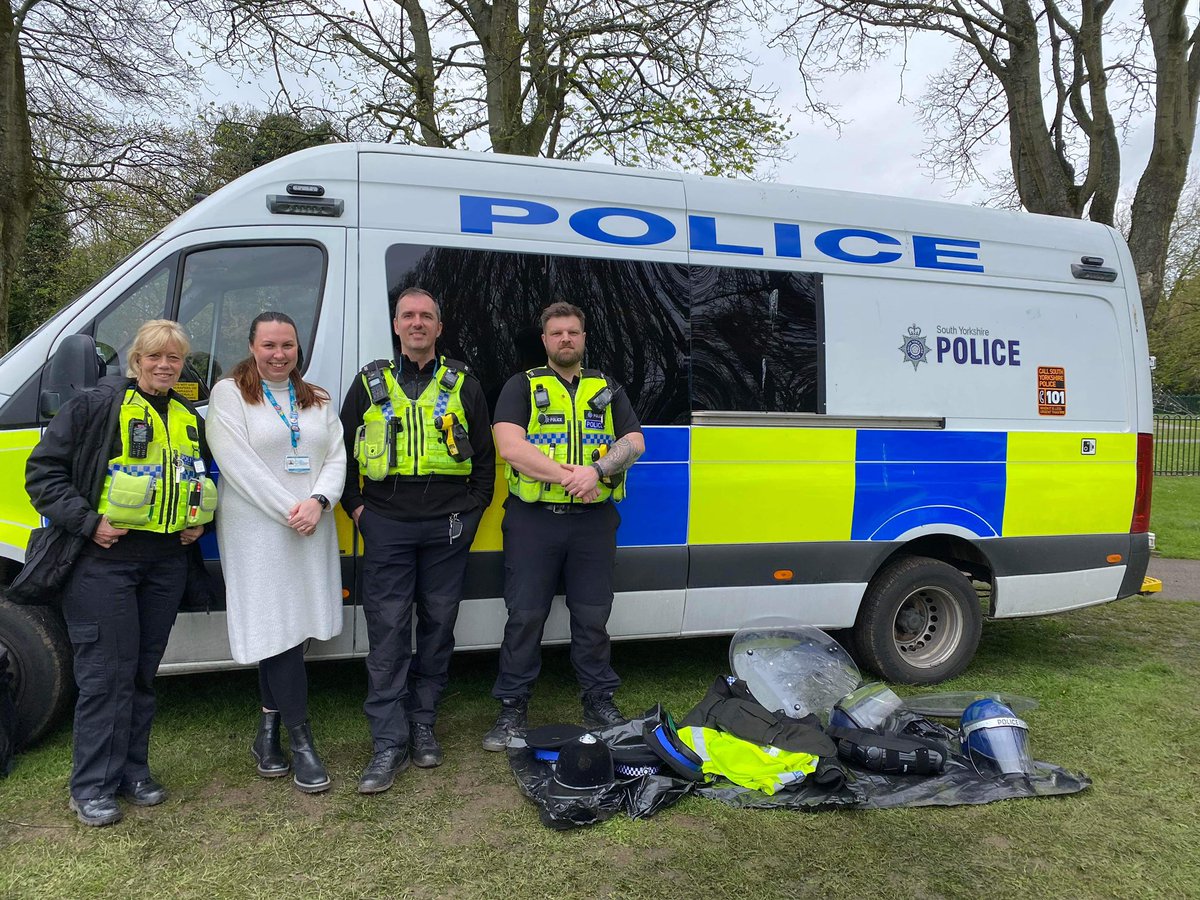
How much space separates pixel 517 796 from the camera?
331 centimetres

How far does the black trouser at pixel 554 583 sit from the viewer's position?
144 inches

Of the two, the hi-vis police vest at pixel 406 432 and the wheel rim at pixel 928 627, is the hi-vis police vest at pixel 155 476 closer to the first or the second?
the hi-vis police vest at pixel 406 432

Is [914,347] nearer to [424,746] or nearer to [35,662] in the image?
[424,746]

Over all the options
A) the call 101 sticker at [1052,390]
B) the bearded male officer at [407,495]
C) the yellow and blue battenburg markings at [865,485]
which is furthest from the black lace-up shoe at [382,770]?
the call 101 sticker at [1052,390]

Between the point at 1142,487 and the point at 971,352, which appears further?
the point at 1142,487

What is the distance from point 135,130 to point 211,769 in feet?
41.3

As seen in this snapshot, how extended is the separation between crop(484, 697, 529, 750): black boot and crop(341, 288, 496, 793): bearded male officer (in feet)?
0.88

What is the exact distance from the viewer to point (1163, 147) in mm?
9531

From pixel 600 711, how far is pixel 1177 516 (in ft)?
37.8

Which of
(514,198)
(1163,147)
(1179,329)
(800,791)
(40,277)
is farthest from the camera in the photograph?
(1179,329)

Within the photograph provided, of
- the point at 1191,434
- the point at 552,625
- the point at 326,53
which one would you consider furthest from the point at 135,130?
the point at 1191,434

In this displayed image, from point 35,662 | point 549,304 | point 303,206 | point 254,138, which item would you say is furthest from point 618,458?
point 254,138

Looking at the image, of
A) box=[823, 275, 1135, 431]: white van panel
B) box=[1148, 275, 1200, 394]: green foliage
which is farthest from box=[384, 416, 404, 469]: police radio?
box=[1148, 275, 1200, 394]: green foliage

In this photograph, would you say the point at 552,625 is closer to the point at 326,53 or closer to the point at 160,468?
the point at 160,468
